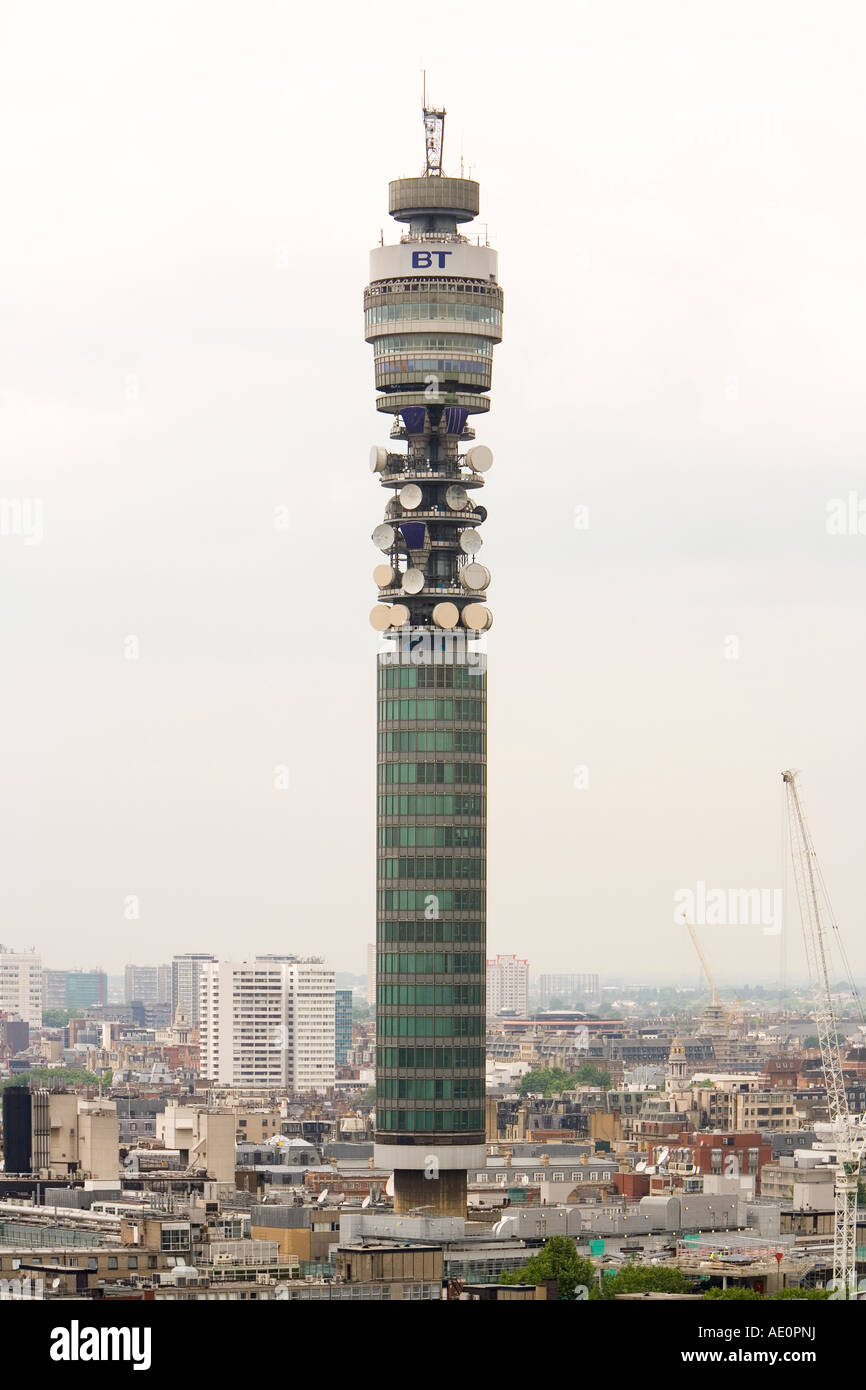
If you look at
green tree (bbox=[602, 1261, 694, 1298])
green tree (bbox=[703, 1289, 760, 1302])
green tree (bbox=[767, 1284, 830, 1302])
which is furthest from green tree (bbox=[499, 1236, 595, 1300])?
green tree (bbox=[767, 1284, 830, 1302])

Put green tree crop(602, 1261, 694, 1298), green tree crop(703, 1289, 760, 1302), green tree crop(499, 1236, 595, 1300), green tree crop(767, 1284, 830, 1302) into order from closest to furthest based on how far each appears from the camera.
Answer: green tree crop(703, 1289, 760, 1302), green tree crop(767, 1284, 830, 1302), green tree crop(602, 1261, 694, 1298), green tree crop(499, 1236, 595, 1300)

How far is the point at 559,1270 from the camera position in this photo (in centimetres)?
17838

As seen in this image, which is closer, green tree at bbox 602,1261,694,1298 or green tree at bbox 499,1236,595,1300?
green tree at bbox 602,1261,694,1298

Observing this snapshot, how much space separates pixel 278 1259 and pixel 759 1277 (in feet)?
85.0

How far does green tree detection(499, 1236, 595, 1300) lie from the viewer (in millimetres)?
176000

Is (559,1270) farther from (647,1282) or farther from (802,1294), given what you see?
(802,1294)

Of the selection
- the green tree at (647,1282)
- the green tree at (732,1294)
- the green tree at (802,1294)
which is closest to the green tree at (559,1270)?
the green tree at (647,1282)

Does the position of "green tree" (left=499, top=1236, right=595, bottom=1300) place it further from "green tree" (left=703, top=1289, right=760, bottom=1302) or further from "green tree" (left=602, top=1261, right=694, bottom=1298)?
"green tree" (left=703, top=1289, right=760, bottom=1302)

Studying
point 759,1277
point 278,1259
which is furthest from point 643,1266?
point 278,1259

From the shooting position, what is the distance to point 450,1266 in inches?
7283

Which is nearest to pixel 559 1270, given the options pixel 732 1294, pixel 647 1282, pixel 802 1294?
pixel 647 1282

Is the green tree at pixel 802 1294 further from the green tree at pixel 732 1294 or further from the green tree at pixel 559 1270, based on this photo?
the green tree at pixel 559 1270

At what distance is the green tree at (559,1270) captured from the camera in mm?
176000
